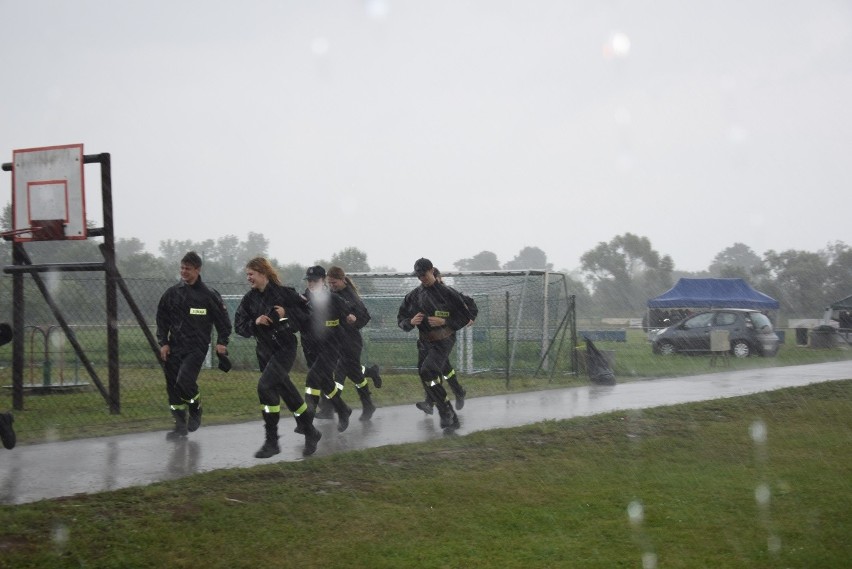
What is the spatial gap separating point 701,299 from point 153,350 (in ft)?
91.3

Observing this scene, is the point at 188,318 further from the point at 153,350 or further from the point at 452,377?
the point at 452,377

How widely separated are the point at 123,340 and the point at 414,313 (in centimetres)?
722

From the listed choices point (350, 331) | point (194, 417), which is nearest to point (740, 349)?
point (350, 331)

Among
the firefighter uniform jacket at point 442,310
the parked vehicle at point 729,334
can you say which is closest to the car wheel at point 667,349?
the parked vehicle at point 729,334

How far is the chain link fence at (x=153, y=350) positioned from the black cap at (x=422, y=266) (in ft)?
9.89

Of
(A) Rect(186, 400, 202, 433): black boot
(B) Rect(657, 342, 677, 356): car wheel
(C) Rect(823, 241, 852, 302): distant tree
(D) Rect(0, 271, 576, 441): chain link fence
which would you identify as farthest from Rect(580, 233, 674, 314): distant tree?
(A) Rect(186, 400, 202, 433): black boot

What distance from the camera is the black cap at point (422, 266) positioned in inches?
418

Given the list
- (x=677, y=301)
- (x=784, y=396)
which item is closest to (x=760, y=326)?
(x=677, y=301)

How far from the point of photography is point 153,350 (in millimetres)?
11711

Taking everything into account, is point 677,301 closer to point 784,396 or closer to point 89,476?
point 784,396

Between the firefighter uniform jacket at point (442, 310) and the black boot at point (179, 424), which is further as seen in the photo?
the firefighter uniform jacket at point (442, 310)

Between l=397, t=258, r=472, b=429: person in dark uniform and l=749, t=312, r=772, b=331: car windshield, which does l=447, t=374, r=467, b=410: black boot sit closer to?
l=397, t=258, r=472, b=429: person in dark uniform

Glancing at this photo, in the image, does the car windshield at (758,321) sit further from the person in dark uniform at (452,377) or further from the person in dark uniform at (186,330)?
the person in dark uniform at (186,330)

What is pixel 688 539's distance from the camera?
582 cm
